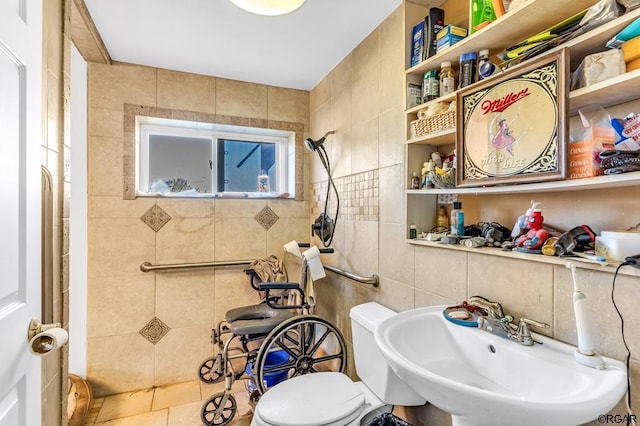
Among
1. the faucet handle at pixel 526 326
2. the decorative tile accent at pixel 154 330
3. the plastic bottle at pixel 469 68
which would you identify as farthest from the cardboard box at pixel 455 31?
the decorative tile accent at pixel 154 330

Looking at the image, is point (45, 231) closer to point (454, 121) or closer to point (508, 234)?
point (454, 121)

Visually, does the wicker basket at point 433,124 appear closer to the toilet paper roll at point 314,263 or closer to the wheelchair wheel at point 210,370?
the toilet paper roll at point 314,263

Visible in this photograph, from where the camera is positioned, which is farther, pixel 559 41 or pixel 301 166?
pixel 301 166

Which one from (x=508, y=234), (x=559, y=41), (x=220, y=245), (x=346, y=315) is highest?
(x=559, y=41)

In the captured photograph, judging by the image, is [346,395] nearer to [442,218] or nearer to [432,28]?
[442,218]

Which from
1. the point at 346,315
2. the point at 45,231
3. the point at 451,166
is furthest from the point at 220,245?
the point at 451,166

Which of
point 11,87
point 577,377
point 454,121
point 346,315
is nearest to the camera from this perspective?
point 11,87

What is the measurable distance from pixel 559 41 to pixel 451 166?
0.54m

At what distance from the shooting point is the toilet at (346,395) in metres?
1.24

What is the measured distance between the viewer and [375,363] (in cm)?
139

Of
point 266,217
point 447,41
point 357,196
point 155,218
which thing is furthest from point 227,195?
point 447,41

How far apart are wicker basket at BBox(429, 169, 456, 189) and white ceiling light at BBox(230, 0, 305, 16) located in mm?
916

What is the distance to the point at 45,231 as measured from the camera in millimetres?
1100

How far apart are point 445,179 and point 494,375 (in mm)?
696
